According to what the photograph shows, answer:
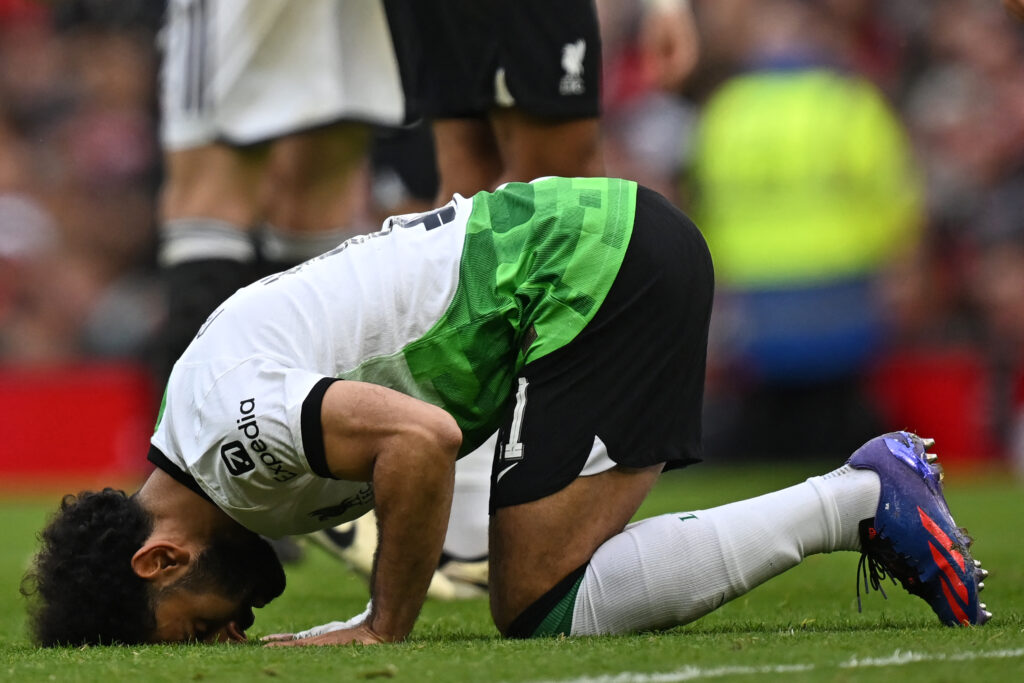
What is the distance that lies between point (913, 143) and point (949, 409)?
198 cm

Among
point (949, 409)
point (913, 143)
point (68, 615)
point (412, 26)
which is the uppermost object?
point (412, 26)

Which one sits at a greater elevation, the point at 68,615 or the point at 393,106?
the point at 393,106

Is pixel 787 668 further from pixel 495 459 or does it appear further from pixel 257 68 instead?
pixel 257 68

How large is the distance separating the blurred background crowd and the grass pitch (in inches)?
102

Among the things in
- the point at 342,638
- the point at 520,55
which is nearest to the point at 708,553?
the point at 342,638

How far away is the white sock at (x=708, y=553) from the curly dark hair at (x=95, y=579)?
0.84 meters

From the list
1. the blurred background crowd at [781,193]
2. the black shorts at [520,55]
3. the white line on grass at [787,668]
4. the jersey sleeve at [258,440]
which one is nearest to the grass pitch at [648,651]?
the white line on grass at [787,668]

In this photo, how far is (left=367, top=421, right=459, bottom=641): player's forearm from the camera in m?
2.87

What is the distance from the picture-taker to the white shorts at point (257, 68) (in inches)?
175

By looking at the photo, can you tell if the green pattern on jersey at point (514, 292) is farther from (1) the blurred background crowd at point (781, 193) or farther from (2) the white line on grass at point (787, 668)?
(1) the blurred background crowd at point (781, 193)

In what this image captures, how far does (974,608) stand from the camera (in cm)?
304

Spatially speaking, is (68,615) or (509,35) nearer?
(68,615)

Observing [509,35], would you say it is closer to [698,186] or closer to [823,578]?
[823,578]

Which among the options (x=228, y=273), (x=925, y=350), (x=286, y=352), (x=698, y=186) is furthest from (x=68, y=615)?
(x=925, y=350)
